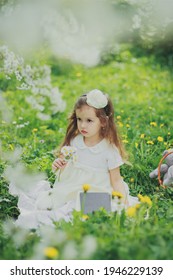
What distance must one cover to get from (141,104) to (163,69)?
122 centimetres

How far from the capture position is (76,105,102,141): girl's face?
265cm

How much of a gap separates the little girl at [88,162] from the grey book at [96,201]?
3.8 inches

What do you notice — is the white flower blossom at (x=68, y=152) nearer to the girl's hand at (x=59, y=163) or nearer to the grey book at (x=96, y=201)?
the girl's hand at (x=59, y=163)

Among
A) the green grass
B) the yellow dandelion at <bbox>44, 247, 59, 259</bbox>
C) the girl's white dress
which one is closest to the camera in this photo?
the yellow dandelion at <bbox>44, 247, 59, 259</bbox>

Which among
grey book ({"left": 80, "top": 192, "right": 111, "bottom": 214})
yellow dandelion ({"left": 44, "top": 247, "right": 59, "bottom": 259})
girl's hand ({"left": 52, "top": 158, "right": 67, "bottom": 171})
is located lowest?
yellow dandelion ({"left": 44, "top": 247, "right": 59, "bottom": 259})

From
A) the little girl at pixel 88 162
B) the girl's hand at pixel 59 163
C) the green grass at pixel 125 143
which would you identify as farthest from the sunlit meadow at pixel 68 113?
the girl's hand at pixel 59 163

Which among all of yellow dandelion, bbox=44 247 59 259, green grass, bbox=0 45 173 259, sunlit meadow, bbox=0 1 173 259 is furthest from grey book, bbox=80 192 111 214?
yellow dandelion, bbox=44 247 59 259

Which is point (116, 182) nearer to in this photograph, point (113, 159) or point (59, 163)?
point (113, 159)

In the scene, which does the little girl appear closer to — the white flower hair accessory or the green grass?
the white flower hair accessory

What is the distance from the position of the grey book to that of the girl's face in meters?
0.34

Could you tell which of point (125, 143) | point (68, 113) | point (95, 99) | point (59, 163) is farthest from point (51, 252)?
point (68, 113)

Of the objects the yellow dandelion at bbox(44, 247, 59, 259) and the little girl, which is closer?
the yellow dandelion at bbox(44, 247, 59, 259)

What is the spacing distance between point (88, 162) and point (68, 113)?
100 cm
